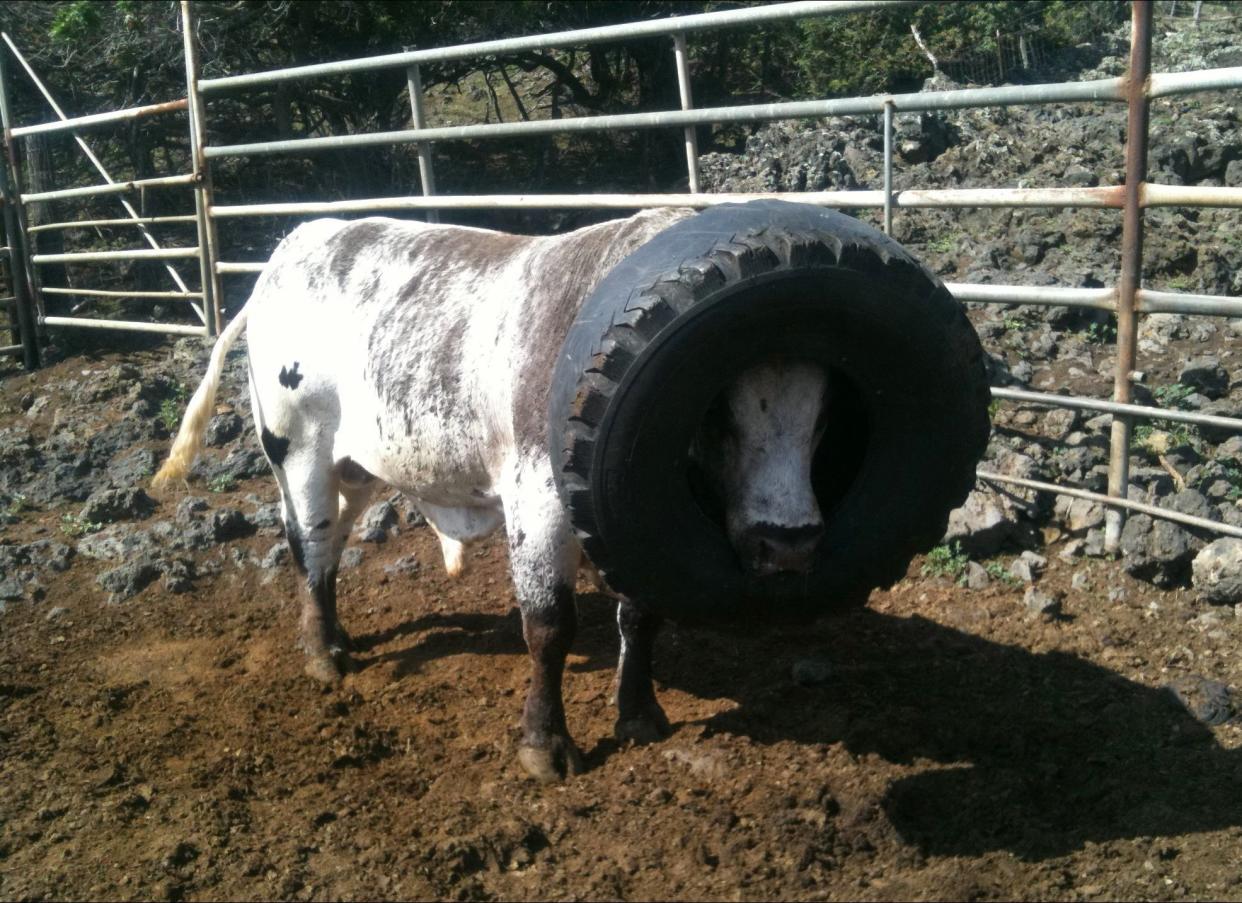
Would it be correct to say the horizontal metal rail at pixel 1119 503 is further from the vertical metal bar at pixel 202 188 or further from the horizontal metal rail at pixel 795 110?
the vertical metal bar at pixel 202 188

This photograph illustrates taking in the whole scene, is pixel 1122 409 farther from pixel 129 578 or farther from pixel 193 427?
pixel 129 578

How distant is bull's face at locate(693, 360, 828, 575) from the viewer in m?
2.97

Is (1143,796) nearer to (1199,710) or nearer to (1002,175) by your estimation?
(1199,710)

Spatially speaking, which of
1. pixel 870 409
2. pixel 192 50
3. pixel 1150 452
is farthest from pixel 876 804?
pixel 192 50

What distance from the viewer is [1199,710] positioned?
3793 millimetres

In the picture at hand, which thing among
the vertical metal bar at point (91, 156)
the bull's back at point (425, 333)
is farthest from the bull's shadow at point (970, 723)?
the vertical metal bar at point (91, 156)

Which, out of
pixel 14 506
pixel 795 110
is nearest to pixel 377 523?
pixel 14 506

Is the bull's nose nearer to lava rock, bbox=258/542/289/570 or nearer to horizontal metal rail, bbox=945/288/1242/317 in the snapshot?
horizontal metal rail, bbox=945/288/1242/317

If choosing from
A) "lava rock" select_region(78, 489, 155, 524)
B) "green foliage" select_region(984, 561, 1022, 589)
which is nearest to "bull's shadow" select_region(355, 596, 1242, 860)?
"green foliage" select_region(984, 561, 1022, 589)

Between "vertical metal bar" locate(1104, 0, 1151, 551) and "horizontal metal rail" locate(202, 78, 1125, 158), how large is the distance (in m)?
0.08

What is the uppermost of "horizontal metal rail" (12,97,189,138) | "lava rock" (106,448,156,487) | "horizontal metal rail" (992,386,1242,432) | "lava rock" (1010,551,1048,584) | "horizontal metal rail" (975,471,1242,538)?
"horizontal metal rail" (12,97,189,138)

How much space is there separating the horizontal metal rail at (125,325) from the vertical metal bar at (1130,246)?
5.65 meters

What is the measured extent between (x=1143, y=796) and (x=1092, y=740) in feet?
1.12

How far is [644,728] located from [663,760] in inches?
6.6
